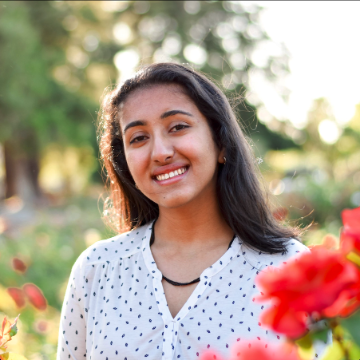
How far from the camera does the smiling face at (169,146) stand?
1.62 meters

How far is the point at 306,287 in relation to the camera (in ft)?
1.28

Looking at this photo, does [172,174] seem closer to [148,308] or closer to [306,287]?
[148,308]

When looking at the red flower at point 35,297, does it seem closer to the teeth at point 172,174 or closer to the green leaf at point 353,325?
the teeth at point 172,174

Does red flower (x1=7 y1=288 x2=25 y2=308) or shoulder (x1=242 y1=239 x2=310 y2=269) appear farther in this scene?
red flower (x1=7 y1=288 x2=25 y2=308)

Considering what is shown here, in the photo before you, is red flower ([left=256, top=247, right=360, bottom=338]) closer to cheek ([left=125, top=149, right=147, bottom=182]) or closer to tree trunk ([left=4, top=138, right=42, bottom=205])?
cheek ([left=125, top=149, right=147, bottom=182])

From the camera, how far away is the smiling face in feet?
5.31

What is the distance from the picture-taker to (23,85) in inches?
583

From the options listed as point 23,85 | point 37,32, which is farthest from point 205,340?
point 37,32

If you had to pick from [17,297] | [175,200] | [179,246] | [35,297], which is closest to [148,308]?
[179,246]

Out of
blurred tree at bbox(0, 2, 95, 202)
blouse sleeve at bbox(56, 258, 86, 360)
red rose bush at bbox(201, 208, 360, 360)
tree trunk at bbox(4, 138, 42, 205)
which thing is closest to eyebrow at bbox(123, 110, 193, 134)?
blouse sleeve at bbox(56, 258, 86, 360)

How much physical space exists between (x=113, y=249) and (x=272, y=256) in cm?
67

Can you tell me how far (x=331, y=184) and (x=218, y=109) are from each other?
8.25 metres

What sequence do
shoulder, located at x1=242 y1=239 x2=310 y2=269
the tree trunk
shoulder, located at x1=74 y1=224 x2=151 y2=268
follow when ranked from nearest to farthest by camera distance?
shoulder, located at x1=242 y1=239 x2=310 y2=269, shoulder, located at x1=74 y1=224 x2=151 y2=268, the tree trunk

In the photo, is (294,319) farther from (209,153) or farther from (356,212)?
(209,153)
